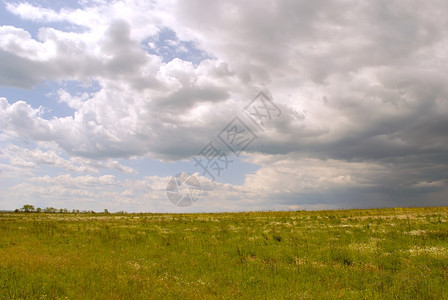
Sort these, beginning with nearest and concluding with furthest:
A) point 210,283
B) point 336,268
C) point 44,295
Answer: point 44,295 → point 210,283 → point 336,268

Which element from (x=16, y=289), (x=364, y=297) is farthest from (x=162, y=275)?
(x=364, y=297)

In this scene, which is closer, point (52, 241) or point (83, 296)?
point (83, 296)

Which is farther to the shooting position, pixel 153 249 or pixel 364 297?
pixel 153 249

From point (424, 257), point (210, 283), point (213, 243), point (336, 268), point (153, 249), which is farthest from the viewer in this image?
point (213, 243)

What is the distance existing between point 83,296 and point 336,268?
10776 millimetres

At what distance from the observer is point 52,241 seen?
21.0 metres

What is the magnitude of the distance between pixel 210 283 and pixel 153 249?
8064 millimetres

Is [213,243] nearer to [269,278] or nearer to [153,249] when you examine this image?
[153,249]

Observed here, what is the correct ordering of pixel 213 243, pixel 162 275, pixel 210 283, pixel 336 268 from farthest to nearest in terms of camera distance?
pixel 213 243
pixel 336 268
pixel 162 275
pixel 210 283

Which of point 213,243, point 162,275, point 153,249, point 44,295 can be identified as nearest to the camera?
point 44,295

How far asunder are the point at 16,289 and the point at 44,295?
1.38 meters

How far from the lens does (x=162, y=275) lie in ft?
40.9

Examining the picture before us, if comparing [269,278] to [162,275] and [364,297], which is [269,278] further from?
[162,275]

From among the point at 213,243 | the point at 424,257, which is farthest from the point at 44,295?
the point at 424,257
